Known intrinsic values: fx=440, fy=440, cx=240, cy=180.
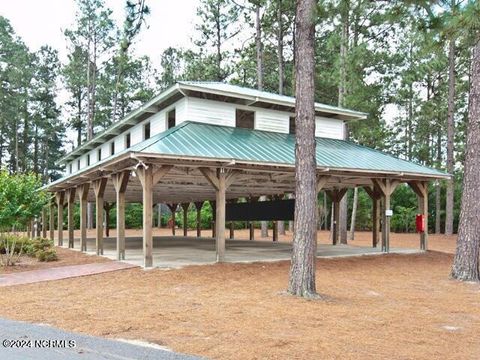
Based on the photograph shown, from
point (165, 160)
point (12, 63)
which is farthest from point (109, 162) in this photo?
point (12, 63)

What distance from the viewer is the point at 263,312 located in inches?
243

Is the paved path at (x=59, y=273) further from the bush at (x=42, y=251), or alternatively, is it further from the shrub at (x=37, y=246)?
the shrub at (x=37, y=246)

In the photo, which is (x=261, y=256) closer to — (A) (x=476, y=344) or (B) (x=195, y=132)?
(B) (x=195, y=132)

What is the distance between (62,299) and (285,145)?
8.63m

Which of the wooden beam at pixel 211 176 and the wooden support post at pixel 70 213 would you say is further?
the wooden support post at pixel 70 213

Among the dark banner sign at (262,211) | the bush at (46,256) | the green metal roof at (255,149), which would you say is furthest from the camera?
the dark banner sign at (262,211)

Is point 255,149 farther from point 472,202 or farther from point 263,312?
point 263,312

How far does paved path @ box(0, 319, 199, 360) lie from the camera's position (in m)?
4.20

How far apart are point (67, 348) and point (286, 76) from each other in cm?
2745

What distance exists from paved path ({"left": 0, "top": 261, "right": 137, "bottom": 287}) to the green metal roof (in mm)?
2917

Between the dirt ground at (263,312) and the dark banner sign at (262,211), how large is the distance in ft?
Answer: 19.4

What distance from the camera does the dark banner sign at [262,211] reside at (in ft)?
53.1

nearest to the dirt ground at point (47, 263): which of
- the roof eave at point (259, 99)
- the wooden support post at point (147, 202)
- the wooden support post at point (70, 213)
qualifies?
the wooden support post at point (147, 202)

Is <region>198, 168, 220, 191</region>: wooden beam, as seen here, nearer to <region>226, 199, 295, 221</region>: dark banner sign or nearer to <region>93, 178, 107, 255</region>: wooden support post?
<region>93, 178, 107, 255</region>: wooden support post
